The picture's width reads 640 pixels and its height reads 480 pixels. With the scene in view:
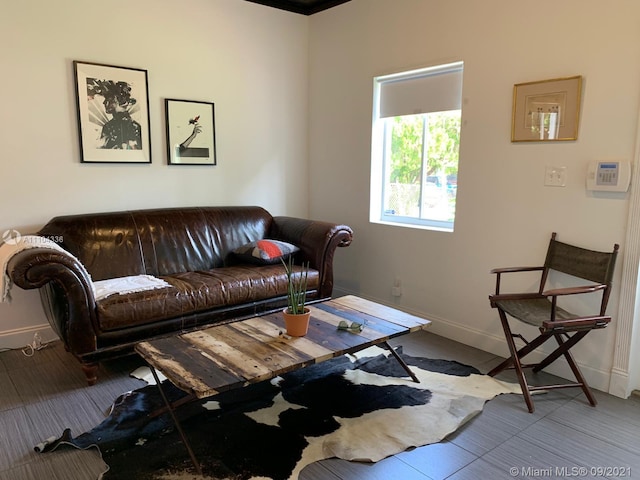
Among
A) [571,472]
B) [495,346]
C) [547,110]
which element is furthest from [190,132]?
[571,472]

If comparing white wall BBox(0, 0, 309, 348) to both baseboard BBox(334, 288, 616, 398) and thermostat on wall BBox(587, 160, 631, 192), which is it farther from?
thermostat on wall BBox(587, 160, 631, 192)

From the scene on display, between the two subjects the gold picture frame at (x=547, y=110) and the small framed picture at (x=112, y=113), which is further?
the small framed picture at (x=112, y=113)

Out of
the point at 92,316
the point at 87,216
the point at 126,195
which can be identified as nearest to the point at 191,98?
the point at 126,195

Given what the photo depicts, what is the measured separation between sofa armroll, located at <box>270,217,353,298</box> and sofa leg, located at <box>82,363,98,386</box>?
5.37 feet

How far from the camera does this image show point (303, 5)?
14.0 ft

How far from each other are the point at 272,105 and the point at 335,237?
5.08 ft

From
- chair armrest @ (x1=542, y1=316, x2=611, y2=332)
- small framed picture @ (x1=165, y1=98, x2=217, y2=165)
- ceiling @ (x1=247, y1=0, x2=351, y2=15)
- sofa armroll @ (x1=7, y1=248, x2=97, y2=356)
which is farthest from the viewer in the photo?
ceiling @ (x1=247, y1=0, x2=351, y2=15)

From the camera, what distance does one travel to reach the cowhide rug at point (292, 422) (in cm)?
195

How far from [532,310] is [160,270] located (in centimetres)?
252

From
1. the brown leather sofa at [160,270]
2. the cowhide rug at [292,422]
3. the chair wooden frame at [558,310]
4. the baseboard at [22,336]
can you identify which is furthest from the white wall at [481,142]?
the baseboard at [22,336]

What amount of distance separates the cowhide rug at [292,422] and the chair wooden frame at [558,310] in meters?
0.24

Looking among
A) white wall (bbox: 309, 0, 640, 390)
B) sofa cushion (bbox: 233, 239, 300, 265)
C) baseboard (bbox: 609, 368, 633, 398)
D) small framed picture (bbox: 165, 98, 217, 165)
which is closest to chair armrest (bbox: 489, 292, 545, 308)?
white wall (bbox: 309, 0, 640, 390)

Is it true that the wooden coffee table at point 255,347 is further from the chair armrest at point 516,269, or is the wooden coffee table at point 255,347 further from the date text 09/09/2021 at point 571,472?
the date text 09/09/2021 at point 571,472

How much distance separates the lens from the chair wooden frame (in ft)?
7.64
